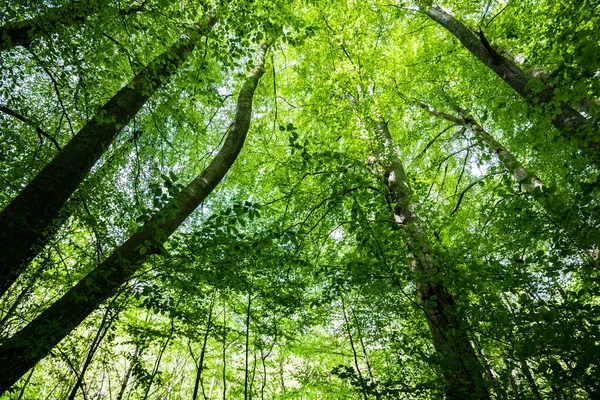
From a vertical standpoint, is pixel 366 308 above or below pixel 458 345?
above

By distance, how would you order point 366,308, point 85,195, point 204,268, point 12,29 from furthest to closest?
point 366,308
point 85,195
point 12,29
point 204,268

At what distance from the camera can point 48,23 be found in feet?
11.3

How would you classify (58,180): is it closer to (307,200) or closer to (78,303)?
(78,303)

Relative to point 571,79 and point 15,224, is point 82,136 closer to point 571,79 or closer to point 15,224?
point 15,224

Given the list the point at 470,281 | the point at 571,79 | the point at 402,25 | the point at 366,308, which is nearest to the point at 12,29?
the point at 470,281

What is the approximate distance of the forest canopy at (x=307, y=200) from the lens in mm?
2373

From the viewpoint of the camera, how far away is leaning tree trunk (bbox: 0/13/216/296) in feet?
7.14

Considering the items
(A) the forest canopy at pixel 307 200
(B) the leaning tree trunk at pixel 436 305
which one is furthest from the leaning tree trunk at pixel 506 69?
(B) the leaning tree trunk at pixel 436 305

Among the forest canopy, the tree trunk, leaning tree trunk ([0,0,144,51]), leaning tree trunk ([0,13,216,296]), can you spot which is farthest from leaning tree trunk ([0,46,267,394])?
leaning tree trunk ([0,0,144,51])

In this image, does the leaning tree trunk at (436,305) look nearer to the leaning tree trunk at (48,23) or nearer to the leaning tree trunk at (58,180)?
the leaning tree trunk at (58,180)

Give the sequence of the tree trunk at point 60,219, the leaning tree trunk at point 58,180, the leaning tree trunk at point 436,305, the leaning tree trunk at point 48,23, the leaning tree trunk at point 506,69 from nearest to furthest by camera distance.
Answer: the leaning tree trunk at point 436,305 < the leaning tree trunk at point 58,180 < the leaning tree trunk at point 48,23 < the leaning tree trunk at point 506,69 < the tree trunk at point 60,219

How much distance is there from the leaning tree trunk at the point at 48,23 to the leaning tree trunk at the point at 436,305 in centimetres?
451

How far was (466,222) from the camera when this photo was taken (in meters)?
8.13

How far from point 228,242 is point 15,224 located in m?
1.58
